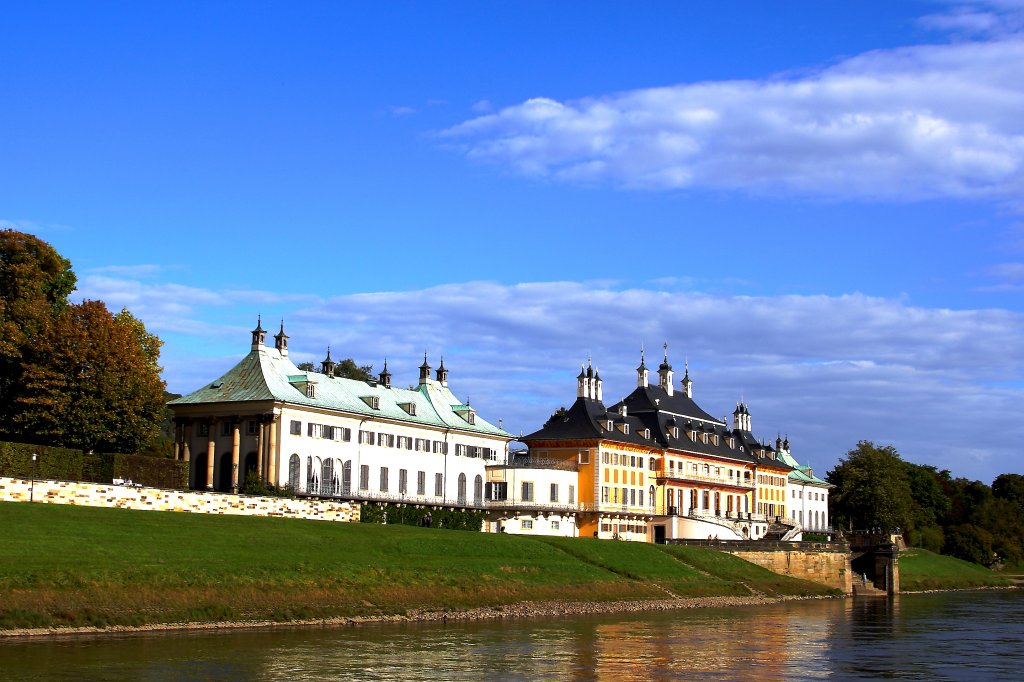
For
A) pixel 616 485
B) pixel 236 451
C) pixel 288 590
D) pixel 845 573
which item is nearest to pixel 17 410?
pixel 236 451

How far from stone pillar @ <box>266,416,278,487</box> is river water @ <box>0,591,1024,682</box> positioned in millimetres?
30267

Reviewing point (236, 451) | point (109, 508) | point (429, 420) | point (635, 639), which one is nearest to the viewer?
point (635, 639)

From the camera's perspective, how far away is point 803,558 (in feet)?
322

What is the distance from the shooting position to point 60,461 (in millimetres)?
71125

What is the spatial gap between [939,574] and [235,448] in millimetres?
Result: 64845

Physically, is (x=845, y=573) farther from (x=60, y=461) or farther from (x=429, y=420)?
(x=60, y=461)

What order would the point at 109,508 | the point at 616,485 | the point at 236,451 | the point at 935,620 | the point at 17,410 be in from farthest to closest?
1. the point at 616,485
2. the point at 236,451
3. the point at 17,410
4. the point at 935,620
5. the point at 109,508

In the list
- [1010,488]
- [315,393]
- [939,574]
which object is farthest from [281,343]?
[1010,488]

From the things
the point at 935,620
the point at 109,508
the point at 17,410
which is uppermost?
the point at 17,410

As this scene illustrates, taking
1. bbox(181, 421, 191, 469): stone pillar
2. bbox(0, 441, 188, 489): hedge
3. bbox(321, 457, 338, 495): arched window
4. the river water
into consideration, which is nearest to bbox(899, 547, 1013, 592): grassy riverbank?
bbox(321, 457, 338, 495): arched window

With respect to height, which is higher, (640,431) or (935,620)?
(640,431)

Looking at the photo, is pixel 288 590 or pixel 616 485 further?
pixel 616 485

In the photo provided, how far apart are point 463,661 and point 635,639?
35.3 ft

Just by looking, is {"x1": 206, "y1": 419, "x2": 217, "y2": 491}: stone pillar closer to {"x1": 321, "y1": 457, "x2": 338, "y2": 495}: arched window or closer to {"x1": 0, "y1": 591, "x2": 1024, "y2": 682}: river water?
{"x1": 321, "y1": 457, "x2": 338, "y2": 495}: arched window
